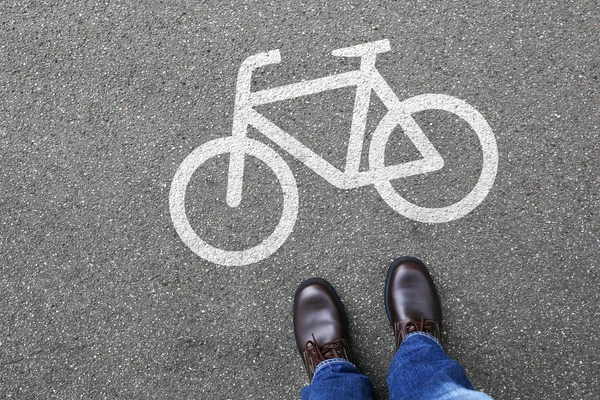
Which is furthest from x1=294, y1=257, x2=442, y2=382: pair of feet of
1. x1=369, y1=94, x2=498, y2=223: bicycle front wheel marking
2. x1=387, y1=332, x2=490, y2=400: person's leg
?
x1=369, y1=94, x2=498, y2=223: bicycle front wheel marking

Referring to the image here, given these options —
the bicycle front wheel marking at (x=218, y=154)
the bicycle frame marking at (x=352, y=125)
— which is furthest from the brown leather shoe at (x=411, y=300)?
the bicycle front wheel marking at (x=218, y=154)

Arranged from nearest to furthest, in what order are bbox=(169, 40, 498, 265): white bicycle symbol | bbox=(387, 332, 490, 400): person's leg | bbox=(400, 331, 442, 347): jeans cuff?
bbox=(387, 332, 490, 400): person's leg → bbox=(400, 331, 442, 347): jeans cuff → bbox=(169, 40, 498, 265): white bicycle symbol

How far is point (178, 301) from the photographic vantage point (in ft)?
8.69

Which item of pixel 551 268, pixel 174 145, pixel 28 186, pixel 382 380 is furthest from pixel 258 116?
pixel 551 268

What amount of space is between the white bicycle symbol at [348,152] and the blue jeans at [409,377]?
74cm

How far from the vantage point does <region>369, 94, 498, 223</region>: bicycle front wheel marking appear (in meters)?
2.55

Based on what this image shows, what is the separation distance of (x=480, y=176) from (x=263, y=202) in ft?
4.37

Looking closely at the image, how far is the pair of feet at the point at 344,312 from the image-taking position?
2521mm

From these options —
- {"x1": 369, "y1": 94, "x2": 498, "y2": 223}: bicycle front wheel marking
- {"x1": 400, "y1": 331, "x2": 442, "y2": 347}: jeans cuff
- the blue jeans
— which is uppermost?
{"x1": 369, "y1": 94, "x2": 498, "y2": 223}: bicycle front wheel marking

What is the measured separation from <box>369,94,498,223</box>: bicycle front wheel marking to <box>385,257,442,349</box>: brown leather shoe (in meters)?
0.31

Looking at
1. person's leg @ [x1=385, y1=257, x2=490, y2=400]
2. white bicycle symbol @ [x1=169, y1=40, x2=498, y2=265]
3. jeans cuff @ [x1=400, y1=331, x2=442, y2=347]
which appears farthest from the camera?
white bicycle symbol @ [x1=169, y1=40, x2=498, y2=265]

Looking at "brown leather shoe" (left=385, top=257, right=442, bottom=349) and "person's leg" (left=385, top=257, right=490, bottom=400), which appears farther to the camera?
"brown leather shoe" (left=385, top=257, right=442, bottom=349)

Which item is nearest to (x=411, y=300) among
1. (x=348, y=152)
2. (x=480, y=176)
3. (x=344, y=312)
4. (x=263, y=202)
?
(x=344, y=312)

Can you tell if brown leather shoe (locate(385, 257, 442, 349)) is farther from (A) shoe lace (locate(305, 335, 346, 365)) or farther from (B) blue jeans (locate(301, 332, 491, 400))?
(A) shoe lace (locate(305, 335, 346, 365))
